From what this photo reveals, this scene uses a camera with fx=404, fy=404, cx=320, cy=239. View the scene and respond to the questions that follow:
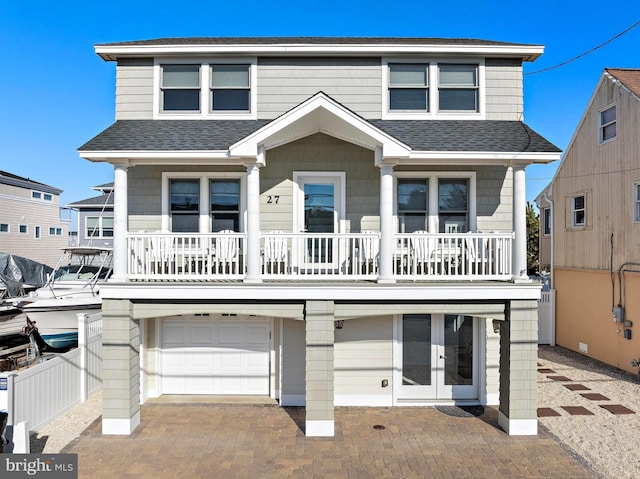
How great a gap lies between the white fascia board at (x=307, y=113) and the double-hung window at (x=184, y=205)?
6.86ft

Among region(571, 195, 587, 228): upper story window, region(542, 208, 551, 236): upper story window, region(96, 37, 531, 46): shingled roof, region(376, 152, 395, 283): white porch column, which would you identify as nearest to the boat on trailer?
region(96, 37, 531, 46): shingled roof

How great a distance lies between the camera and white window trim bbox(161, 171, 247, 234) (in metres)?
8.84

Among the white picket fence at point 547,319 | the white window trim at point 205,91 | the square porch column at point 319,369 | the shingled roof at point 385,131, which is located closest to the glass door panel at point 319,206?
the shingled roof at point 385,131

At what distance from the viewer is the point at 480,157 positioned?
7488 mm

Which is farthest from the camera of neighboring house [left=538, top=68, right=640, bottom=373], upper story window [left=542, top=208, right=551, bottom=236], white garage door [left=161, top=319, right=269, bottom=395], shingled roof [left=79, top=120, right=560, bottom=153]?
upper story window [left=542, top=208, right=551, bottom=236]

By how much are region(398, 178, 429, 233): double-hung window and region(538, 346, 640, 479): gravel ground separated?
4.63m

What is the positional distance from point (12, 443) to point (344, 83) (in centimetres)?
903

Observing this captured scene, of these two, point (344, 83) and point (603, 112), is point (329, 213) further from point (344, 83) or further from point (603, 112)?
point (603, 112)

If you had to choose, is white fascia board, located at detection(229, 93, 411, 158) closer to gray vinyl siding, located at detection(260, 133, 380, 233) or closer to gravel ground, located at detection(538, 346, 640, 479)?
gray vinyl siding, located at detection(260, 133, 380, 233)

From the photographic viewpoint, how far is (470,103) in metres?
9.10

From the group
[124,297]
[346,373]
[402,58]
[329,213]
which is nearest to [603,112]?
[402,58]

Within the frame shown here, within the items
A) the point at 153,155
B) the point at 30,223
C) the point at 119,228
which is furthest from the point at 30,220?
the point at 153,155

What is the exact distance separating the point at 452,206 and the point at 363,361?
3.93 meters

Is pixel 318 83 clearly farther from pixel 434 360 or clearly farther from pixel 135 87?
pixel 434 360
